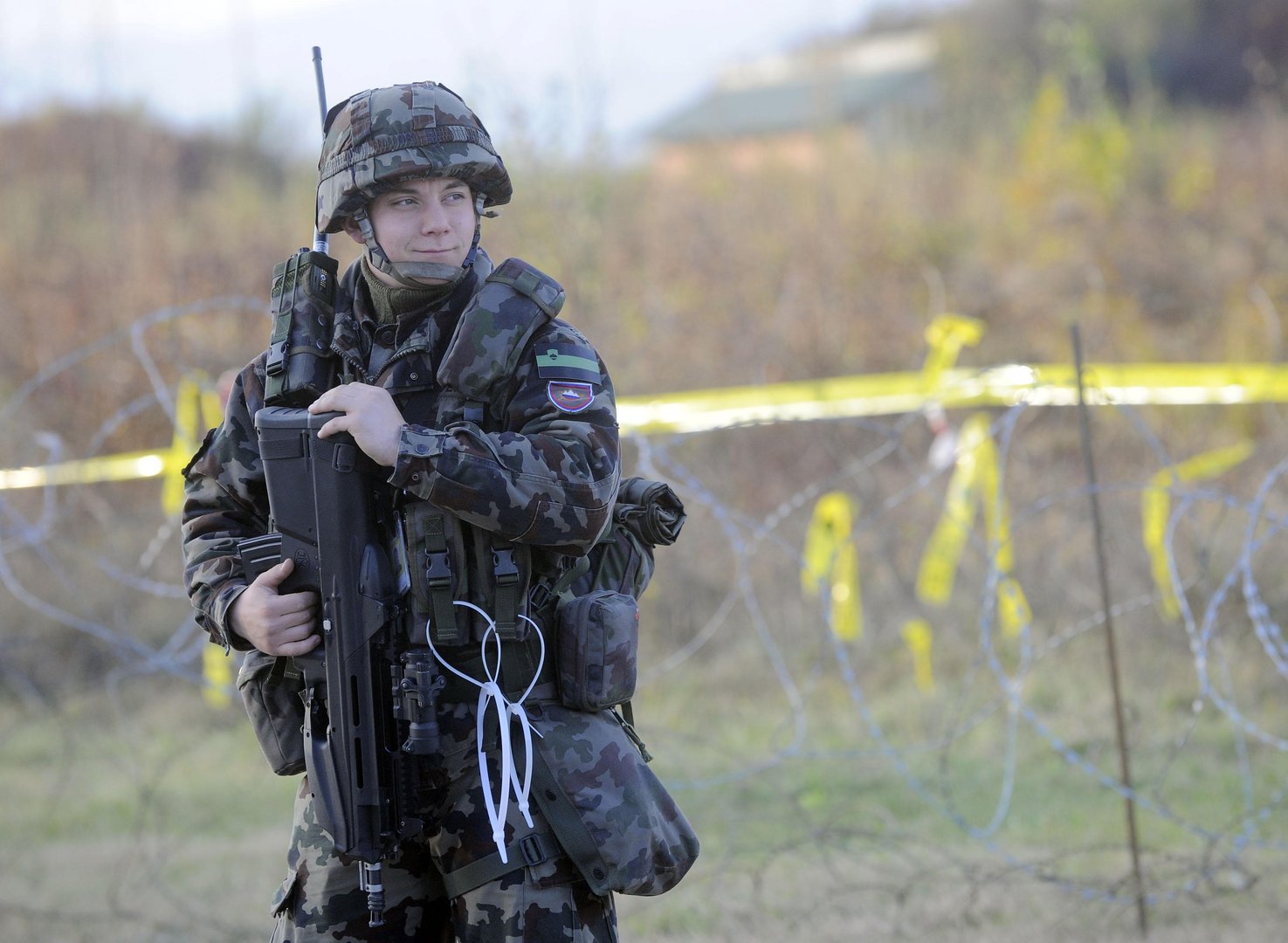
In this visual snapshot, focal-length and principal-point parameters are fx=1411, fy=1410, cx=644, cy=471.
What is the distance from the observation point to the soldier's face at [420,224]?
2.29 m

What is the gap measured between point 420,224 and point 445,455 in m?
0.44

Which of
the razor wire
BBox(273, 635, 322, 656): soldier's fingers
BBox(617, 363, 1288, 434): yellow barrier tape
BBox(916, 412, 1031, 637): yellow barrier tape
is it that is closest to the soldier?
BBox(273, 635, 322, 656): soldier's fingers

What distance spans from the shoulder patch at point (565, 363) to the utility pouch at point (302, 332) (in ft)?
1.24

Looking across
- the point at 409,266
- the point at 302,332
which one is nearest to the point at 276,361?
the point at 302,332

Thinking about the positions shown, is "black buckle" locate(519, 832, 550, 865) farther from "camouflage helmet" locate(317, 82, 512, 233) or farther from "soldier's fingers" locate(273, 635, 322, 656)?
"camouflage helmet" locate(317, 82, 512, 233)

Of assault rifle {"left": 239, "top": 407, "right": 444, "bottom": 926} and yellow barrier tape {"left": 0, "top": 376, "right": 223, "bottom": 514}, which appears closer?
assault rifle {"left": 239, "top": 407, "right": 444, "bottom": 926}

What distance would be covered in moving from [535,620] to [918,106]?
1534cm

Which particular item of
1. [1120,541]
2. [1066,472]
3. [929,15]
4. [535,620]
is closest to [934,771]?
[1120,541]

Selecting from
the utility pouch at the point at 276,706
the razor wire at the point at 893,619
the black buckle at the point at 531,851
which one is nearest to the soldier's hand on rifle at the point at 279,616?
the utility pouch at the point at 276,706

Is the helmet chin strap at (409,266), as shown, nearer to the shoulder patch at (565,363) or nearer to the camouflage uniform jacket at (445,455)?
the camouflage uniform jacket at (445,455)

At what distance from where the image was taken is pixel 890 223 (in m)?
12.4

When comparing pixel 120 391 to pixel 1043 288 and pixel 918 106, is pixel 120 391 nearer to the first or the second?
pixel 1043 288

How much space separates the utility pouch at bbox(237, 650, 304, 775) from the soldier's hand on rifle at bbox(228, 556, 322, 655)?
12 centimetres

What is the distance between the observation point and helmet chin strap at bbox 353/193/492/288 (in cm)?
228
